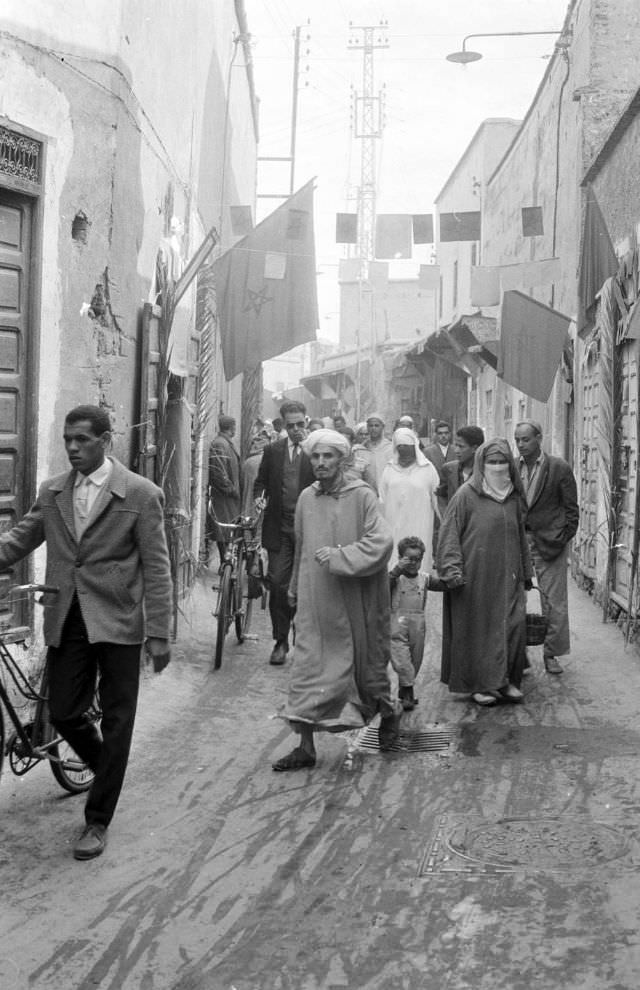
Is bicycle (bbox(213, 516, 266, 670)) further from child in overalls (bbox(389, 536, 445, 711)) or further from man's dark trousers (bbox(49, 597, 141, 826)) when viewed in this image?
man's dark trousers (bbox(49, 597, 141, 826))

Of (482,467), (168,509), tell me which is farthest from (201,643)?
(482,467)

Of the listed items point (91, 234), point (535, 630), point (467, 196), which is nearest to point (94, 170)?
point (91, 234)

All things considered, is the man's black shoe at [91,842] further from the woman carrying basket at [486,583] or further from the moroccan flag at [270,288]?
the moroccan flag at [270,288]

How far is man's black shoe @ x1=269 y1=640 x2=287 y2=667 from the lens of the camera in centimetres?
894

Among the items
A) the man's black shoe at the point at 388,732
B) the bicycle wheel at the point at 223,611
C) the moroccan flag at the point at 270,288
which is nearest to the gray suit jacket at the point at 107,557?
the man's black shoe at the point at 388,732

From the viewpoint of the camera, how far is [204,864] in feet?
15.6

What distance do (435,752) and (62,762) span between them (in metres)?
1.99

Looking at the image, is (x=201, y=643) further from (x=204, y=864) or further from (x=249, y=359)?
(x=204, y=864)

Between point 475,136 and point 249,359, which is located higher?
point 475,136

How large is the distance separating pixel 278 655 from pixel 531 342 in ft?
20.4

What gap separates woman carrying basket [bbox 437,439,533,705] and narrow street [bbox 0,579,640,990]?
360 mm

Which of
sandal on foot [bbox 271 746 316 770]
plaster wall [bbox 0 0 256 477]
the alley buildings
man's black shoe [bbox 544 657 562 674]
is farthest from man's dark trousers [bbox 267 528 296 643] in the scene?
sandal on foot [bbox 271 746 316 770]

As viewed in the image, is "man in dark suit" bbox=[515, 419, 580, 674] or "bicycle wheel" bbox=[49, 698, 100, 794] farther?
"man in dark suit" bbox=[515, 419, 580, 674]

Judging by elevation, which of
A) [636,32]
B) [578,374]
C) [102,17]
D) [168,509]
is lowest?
[168,509]
